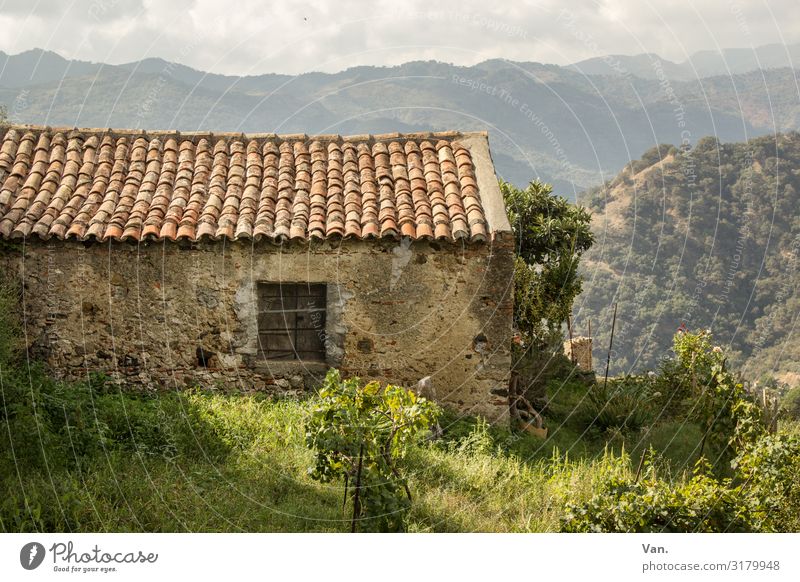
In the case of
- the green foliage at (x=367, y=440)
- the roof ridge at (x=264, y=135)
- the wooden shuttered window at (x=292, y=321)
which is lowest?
the green foliage at (x=367, y=440)

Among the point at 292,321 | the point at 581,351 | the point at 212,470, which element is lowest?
the point at 212,470

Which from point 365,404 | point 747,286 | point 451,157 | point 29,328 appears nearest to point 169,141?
point 29,328

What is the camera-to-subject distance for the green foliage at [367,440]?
6.41 metres

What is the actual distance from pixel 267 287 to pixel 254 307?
31 cm

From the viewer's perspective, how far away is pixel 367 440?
21.5 feet

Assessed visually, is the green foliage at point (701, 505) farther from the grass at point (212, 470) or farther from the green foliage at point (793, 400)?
the green foliage at point (793, 400)

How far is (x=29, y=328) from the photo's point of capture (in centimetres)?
967

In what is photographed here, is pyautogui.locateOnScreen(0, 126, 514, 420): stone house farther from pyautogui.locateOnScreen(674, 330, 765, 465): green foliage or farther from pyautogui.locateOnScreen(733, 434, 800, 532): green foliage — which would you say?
pyautogui.locateOnScreen(733, 434, 800, 532): green foliage

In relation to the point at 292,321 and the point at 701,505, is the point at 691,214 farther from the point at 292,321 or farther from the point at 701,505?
the point at 701,505

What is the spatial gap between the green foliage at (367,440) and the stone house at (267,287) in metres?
2.94

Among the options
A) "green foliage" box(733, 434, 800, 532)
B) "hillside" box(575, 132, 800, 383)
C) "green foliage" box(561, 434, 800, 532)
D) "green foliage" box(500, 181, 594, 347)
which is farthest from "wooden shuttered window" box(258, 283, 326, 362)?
"hillside" box(575, 132, 800, 383)

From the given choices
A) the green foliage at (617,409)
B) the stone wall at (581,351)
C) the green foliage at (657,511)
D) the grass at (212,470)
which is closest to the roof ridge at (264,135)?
the grass at (212,470)

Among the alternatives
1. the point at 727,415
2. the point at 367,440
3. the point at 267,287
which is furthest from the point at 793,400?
the point at 367,440

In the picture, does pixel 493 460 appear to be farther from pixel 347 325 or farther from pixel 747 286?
pixel 747 286
